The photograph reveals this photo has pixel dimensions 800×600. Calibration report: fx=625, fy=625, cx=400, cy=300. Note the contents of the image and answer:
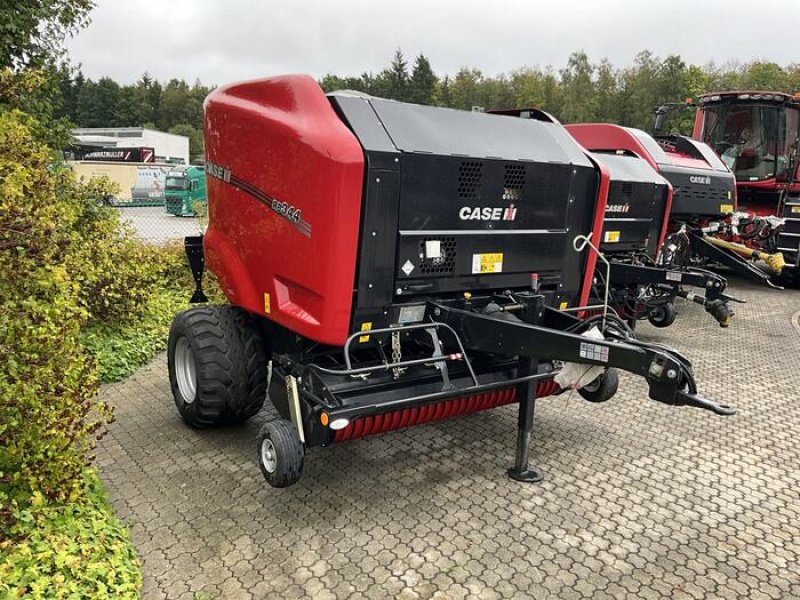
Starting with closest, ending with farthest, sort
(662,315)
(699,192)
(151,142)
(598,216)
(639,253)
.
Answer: (598,216) → (639,253) → (662,315) → (699,192) → (151,142)

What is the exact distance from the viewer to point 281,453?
2844 millimetres

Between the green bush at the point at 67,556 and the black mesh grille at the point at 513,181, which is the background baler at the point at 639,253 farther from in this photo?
the green bush at the point at 67,556

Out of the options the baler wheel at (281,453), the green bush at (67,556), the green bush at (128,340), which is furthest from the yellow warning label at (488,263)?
the green bush at (128,340)

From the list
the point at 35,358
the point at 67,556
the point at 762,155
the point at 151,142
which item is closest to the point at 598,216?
the point at 35,358

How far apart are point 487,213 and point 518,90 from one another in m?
60.5

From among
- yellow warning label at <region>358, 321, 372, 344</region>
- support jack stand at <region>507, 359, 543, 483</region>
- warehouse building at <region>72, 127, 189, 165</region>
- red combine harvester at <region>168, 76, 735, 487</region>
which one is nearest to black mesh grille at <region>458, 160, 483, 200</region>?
red combine harvester at <region>168, 76, 735, 487</region>

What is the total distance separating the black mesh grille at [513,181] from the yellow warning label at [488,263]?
0.31 metres

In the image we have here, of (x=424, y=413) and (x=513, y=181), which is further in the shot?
(x=513, y=181)

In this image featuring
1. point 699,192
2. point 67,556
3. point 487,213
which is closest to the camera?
point 67,556

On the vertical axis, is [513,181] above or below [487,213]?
above

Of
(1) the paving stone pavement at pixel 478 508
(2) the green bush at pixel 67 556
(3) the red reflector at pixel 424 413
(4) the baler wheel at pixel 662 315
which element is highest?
(3) the red reflector at pixel 424 413

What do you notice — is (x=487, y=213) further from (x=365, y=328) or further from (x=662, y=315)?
(x=662, y=315)

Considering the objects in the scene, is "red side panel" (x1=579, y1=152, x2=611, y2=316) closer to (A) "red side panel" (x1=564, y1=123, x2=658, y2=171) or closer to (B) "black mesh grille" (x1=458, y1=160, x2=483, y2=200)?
(B) "black mesh grille" (x1=458, y1=160, x2=483, y2=200)

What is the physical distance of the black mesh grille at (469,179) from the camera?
319cm
